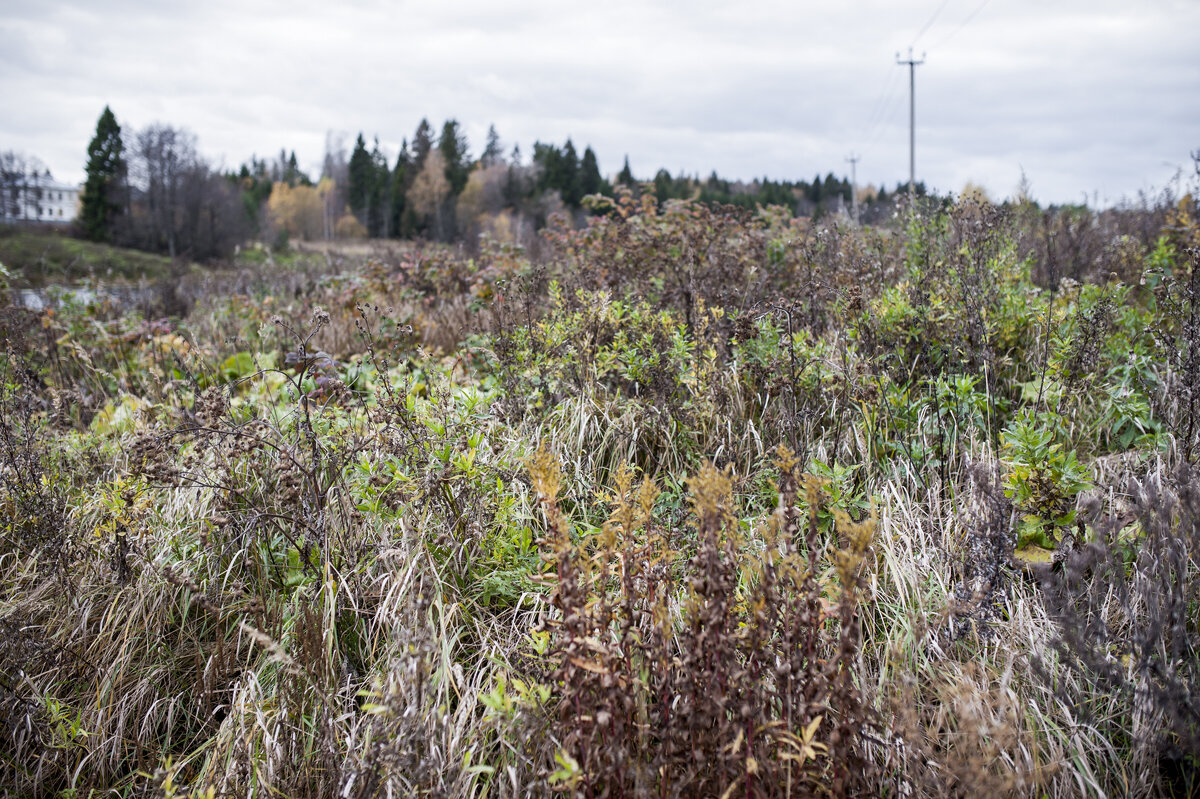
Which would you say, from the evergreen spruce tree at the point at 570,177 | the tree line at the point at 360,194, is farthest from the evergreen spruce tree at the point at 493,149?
the evergreen spruce tree at the point at 570,177

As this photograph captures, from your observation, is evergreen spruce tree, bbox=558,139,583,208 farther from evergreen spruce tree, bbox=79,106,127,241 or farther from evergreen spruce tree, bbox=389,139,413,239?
evergreen spruce tree, bbox=79,106,127,241

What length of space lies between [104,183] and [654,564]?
47605mm

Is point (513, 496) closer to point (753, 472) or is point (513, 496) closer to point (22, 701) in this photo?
point (753, 472)

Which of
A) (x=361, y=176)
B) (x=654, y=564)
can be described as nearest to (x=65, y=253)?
(x=361, y=176)

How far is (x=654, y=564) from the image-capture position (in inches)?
70.4

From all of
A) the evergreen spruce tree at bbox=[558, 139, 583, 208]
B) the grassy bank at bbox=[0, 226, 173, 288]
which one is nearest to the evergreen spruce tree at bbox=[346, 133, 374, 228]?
the evergreen spruce tree at bbox=[558, 139, 583, 208]

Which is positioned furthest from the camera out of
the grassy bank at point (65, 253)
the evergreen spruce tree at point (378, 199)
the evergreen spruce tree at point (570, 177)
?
the evergreen spruce tree at point (378, 199)

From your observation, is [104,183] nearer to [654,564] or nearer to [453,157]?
[453,157]

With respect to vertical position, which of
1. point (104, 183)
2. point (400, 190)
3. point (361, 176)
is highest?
point (361, 176)

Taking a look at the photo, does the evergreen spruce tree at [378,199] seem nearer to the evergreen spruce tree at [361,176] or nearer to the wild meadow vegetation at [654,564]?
the evergreen spruce tree at [361,176]

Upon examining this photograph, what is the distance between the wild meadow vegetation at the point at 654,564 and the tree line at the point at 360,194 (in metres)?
9.87

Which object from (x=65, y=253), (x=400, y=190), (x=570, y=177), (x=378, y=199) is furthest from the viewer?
(x=378, y=199)

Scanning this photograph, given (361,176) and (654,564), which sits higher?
(361,176)

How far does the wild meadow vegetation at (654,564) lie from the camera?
63.5 inches
